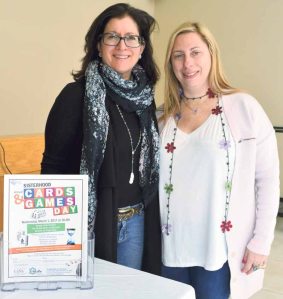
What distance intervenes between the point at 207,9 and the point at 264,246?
377 centimetres

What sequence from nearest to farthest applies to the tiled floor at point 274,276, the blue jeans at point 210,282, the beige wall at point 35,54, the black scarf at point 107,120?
the black scarf at point 107,120 < the blue jeans at point 210,282 < the tiled floor at point 274,276 < the beige wall at point 35,54

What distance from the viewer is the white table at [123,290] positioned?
3.05 feet

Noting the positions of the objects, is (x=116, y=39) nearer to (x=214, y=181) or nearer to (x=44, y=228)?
(x=214, y=181)

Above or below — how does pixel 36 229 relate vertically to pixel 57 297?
above

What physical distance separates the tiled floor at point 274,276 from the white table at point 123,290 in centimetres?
165

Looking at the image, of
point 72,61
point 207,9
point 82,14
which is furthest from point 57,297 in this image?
point 207,9

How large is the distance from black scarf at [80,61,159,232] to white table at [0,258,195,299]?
0.33 m

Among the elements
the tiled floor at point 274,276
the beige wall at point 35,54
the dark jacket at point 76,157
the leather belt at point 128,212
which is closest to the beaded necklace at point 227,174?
the leather belt at point 128,212

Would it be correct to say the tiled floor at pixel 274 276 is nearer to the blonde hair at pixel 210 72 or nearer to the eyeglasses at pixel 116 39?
the blonde hair at pixel 210 72

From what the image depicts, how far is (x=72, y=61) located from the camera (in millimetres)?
3758

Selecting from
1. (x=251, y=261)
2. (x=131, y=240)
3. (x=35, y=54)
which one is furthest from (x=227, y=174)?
(x=35, y=54)

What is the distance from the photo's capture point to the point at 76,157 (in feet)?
4.41

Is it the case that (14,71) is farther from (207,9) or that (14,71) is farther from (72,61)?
(207,9)

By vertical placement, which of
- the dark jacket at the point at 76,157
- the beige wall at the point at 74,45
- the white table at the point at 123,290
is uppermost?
the beige wall at the point at 74,45
